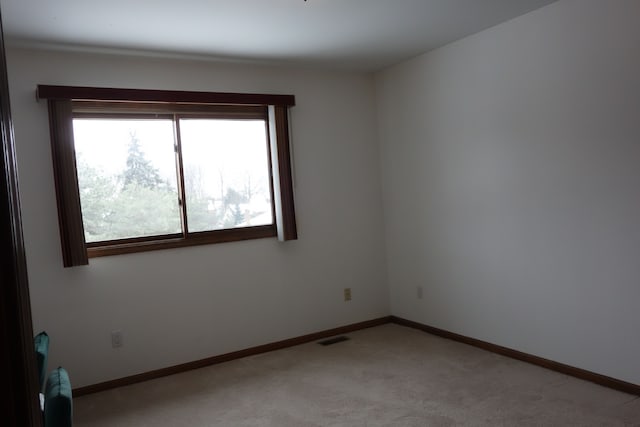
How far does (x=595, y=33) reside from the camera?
2.90 meters

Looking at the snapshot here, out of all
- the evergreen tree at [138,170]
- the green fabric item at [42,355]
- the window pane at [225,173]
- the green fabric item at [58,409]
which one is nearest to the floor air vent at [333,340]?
the window pane at [225,173]

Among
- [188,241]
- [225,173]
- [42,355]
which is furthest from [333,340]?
[42,355]

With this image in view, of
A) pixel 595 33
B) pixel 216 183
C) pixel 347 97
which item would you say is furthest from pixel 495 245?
pixel 216 183

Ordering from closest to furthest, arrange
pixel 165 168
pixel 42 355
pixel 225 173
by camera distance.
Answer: pixel 42 355
pixel 165 168
pixel 225 173

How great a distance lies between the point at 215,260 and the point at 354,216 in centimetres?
141

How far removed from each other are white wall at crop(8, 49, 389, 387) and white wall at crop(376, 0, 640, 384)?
0.43 metres

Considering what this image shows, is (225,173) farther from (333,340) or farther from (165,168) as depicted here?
(333,340)

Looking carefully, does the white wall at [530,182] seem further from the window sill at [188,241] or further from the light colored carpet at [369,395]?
the window sill at [188,241]

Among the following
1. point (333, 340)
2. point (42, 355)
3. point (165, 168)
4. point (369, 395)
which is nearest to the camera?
point (42, 355)

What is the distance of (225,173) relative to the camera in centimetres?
405

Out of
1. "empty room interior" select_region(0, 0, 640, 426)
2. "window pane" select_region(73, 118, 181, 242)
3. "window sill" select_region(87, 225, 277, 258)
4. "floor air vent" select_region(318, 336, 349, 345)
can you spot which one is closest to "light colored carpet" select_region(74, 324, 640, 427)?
"empty room interior" select_region(0, 0, 640, 426)

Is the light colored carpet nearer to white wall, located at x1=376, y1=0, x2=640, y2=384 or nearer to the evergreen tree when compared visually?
white wall, located at x1=376, y1=0, x2=640, y2=384

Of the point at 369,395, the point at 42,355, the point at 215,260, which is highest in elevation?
the point at 215,260

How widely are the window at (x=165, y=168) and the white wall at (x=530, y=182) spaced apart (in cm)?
121
